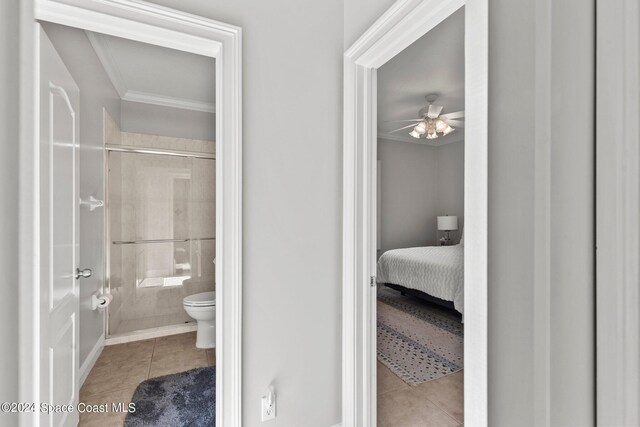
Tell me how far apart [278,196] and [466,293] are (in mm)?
955

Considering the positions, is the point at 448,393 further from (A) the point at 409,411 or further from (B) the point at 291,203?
(B) the point at 291,203

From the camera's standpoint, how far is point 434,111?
3.52m

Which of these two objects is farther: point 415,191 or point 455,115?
point 415,191

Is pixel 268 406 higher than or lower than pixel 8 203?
lower

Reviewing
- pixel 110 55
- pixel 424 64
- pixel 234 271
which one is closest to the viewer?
pixel 234 271

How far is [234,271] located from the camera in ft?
4.82

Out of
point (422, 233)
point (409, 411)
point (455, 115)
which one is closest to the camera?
point (409, 411)

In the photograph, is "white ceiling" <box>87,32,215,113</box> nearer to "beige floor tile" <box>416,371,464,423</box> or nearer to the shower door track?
the shower door track

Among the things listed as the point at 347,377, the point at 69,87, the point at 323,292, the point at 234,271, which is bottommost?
the point at 347,377

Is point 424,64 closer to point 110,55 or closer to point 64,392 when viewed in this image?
point 110,55

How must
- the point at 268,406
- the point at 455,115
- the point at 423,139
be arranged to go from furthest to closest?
the point at 423,139, the point at 455,115, the point at 268,406

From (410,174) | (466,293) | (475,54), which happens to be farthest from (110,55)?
(410,174)

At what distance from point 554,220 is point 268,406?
1.63 meters

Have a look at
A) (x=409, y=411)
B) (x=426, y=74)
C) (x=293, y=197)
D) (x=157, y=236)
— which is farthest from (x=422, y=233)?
(x=293, y=197)
